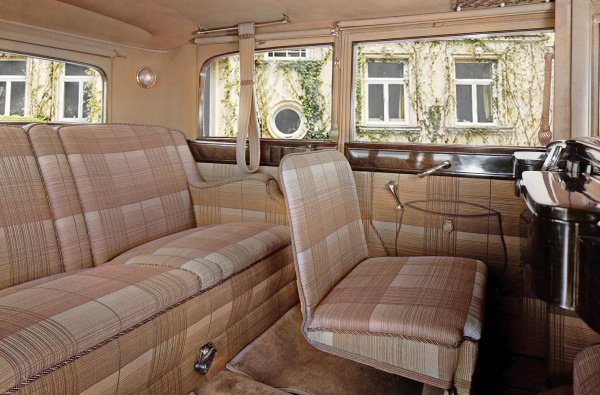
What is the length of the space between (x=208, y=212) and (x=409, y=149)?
1300 mm

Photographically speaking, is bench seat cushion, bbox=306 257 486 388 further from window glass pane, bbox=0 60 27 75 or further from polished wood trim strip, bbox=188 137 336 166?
window glass pane, bbox=0 60 27 75

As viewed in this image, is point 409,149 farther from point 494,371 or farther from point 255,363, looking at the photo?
point 255,363

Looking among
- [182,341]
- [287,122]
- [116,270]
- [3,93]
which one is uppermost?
[3,93]

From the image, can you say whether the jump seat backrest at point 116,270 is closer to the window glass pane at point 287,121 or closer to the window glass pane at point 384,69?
the window glass pane at point 287,121

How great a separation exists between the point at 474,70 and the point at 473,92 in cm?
31

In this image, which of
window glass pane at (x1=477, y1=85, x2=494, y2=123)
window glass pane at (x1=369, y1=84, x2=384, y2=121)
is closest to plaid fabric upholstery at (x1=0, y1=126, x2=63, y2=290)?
window glass pane at (x1=369, y1=84, x2=384, y2=121)

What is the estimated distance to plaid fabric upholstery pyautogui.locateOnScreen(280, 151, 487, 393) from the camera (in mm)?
1331

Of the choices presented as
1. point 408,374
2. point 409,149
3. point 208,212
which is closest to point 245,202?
point 208,212

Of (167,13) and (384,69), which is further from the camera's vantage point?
(384,69)

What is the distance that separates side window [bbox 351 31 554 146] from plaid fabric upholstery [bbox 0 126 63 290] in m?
1.90

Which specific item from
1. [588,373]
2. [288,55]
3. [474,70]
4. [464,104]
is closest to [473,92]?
A: [474,70]

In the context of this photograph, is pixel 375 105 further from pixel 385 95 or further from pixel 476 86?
pixel 476 86

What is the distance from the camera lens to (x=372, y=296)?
1.53 m

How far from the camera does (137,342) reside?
1381 mm
